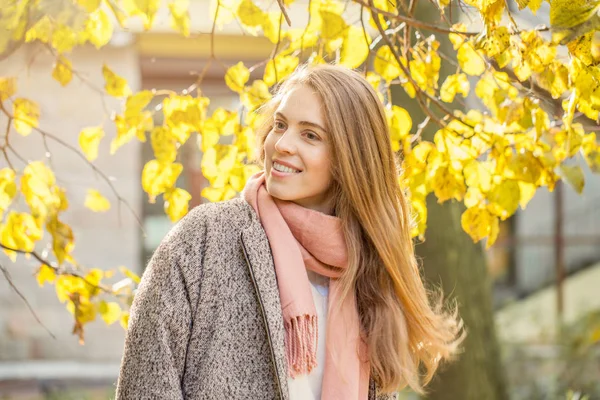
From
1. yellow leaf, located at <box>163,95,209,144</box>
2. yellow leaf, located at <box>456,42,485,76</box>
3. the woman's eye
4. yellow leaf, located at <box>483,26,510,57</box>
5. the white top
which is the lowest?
the white top

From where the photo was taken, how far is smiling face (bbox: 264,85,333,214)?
2344mm

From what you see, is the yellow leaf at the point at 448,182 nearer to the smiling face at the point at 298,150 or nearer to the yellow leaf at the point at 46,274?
the smiling face at the point at 298,150

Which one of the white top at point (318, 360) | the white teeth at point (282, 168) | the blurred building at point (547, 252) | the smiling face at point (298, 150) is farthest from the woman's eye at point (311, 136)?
the blurred building at point (547, 252)

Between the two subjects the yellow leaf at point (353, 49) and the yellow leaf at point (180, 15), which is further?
the yellow leaf at point (180, 15)

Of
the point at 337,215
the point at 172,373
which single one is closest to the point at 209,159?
the point at 337,215

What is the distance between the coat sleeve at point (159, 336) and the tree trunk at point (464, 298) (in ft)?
8.73

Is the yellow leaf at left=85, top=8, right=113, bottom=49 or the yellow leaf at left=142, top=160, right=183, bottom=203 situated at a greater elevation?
the yellow leaf at left=85, top=8, right=113, bottom=49

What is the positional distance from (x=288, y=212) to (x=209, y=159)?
71 centimetres

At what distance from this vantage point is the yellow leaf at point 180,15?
297cm

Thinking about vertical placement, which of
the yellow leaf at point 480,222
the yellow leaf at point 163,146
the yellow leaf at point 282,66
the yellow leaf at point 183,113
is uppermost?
the yellow leaf at point 282,66

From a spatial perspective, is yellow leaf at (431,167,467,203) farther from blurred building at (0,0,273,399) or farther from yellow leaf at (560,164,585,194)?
blurred building at (0,0,273,399)

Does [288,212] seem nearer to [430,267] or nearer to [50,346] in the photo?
[430,267]

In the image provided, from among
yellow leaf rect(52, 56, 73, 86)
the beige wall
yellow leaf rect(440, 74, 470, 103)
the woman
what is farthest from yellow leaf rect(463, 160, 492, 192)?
the beige wall

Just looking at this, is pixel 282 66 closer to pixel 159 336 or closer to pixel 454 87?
pixel 454 87
